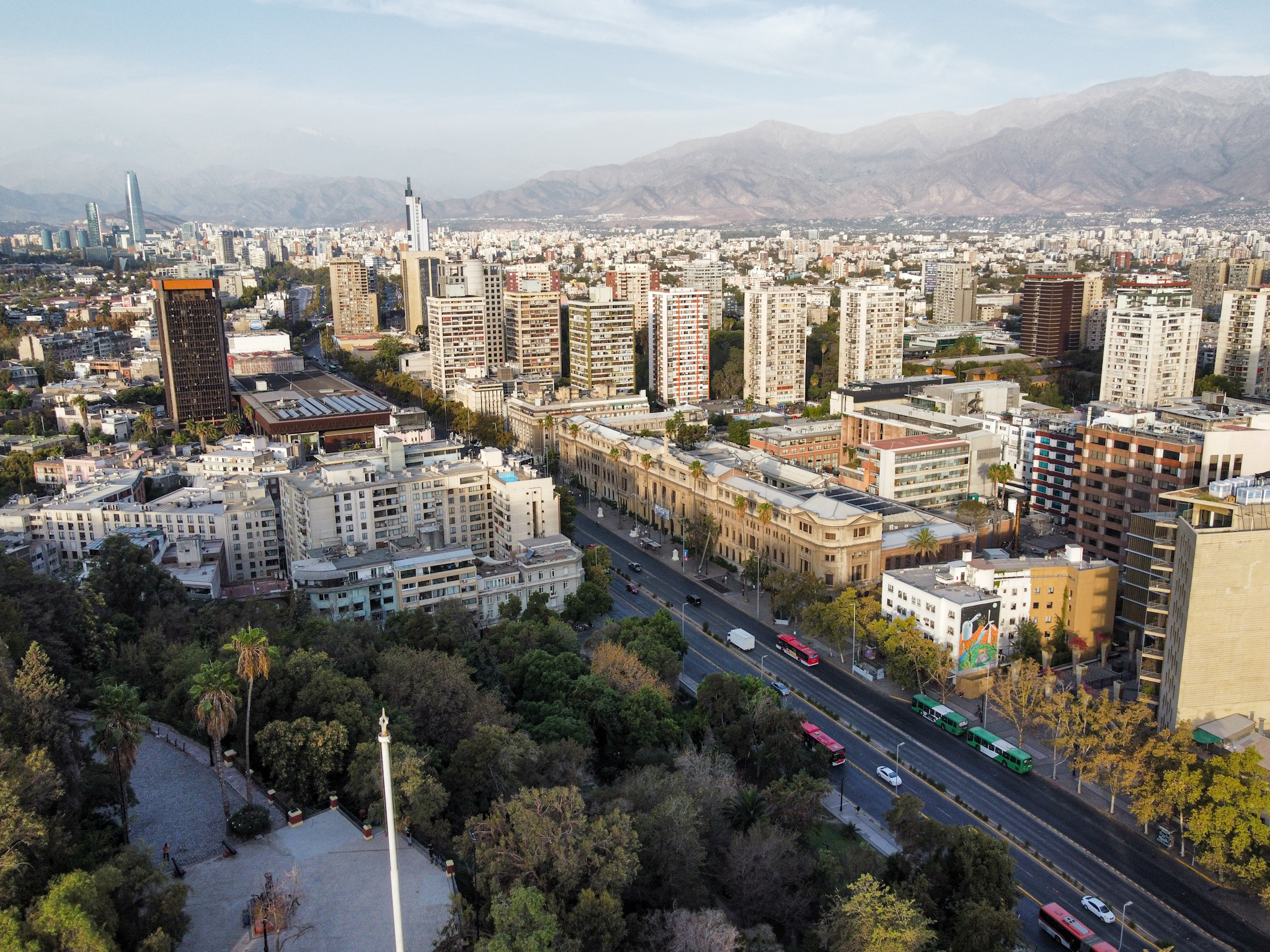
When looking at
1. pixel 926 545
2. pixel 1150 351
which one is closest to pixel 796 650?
pixel 926 545

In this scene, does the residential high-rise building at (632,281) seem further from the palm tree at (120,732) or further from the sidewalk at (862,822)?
the palm tree at (120,732)

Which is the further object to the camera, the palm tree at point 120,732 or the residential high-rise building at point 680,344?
the residential high-rise building at point 680,344

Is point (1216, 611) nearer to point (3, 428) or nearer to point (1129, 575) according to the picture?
point (1129, 575)

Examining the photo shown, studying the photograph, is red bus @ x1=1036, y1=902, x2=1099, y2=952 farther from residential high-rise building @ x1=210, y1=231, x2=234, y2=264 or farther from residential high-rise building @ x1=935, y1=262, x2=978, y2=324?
residential high-rise building @ x1=210, y1=231, x2=234, y2=264

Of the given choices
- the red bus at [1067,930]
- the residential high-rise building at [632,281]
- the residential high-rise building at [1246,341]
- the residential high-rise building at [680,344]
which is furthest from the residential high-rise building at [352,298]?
the red bus at [1067,930]

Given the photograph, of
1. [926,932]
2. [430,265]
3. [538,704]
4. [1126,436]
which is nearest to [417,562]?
[538,704]

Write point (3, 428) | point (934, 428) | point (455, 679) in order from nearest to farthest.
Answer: point (455, 679) → point (934, 428) → point (3, 428)
